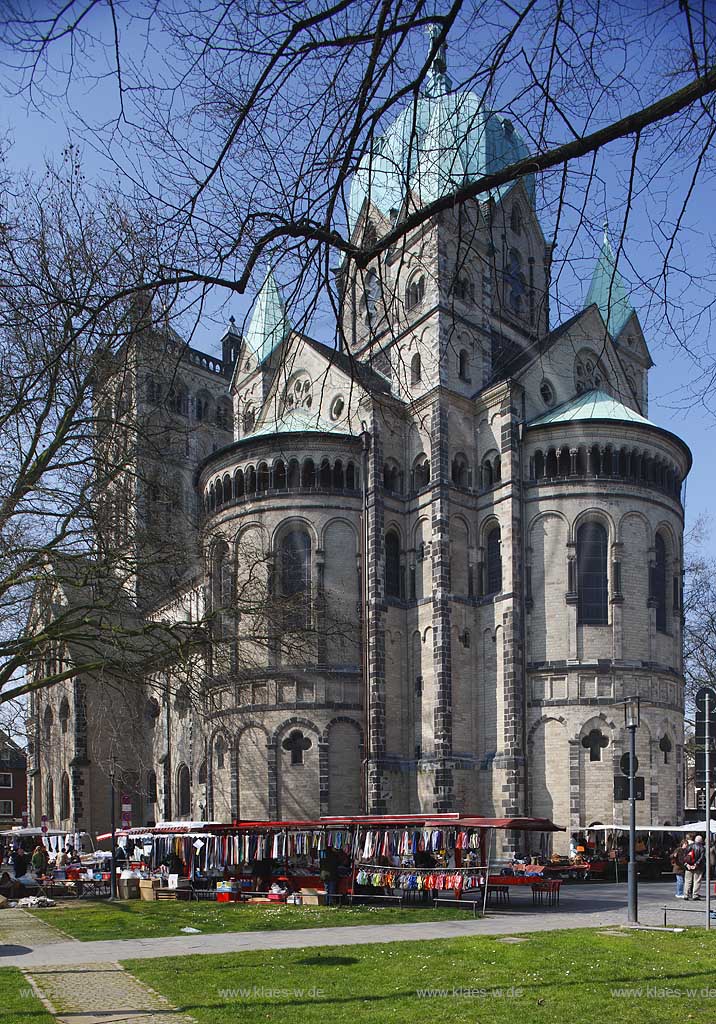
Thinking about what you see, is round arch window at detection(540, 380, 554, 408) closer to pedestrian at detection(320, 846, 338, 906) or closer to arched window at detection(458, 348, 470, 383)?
arched window at detection(458, 348, 470, 383)

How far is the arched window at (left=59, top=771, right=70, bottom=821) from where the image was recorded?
191ft

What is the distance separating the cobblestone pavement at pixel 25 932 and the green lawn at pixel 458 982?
4273 millimetres

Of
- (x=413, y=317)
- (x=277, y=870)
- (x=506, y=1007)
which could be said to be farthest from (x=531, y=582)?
(x=506, y=1007)

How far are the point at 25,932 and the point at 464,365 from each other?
111ft

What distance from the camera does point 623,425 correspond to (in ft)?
146

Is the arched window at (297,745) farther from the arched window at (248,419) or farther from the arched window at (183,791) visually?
the arched window at (248,419)

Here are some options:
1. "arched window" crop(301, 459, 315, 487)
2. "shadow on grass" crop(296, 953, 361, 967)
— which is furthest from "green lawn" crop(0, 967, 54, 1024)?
"arched window" crop(301, 459, 315, 487)

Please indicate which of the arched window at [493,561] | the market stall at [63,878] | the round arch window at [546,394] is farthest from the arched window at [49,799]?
the round arch window at [546,394]

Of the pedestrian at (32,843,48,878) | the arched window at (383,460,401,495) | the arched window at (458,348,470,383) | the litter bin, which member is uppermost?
the arched window at (458,348,470,383)

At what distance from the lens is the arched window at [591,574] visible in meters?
43.3

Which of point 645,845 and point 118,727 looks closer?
point 118,727

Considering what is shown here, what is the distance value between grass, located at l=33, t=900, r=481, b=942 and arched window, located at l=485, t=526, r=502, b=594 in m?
22.5

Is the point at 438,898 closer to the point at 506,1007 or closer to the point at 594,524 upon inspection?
the point at 506,1007

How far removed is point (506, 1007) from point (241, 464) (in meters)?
37.8
